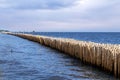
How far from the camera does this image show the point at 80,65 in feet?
80.2

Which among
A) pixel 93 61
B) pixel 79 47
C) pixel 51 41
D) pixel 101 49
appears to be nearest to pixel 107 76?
pixel 101 49

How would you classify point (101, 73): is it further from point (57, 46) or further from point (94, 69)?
point (57, 46)

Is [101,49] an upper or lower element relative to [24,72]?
upper

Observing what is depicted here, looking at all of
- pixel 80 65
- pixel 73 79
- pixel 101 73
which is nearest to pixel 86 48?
pixel 80 65

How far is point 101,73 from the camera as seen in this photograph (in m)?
20.0

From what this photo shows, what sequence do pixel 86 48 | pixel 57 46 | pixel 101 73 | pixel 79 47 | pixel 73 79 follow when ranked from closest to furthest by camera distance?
pixel 73 79 → pixel 101 73 → pixel 86 48 → pixel 79 47 → pixel 57 46

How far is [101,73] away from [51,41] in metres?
27.3

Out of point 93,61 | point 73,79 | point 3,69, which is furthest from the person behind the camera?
point 93,61

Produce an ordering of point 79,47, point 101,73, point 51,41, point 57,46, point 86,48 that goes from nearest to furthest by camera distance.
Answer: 1. point 101,73
2. point 86,48
3. point 79,47
4. point 57,46
5. point 51,41

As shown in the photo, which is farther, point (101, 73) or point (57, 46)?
point (57, 46)

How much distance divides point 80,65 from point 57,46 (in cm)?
1685

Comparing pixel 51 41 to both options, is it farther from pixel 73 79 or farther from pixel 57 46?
pixel 73 79

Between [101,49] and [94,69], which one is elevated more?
[101,49]

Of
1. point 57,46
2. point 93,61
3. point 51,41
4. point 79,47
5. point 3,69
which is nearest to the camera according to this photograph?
point 3,69
